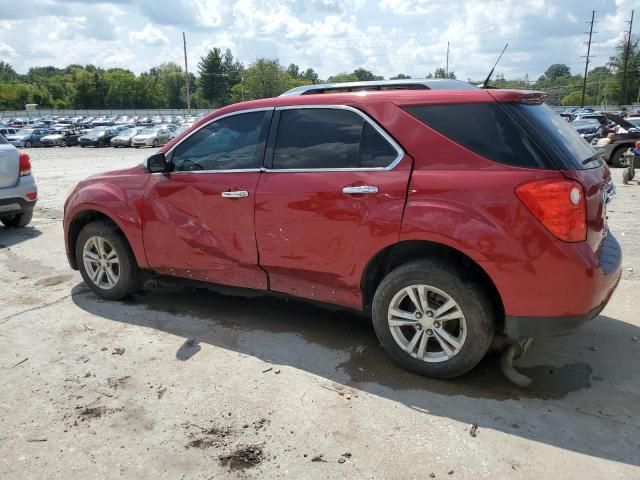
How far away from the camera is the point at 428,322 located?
3.46 m

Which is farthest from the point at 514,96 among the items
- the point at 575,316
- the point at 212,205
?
the point at 212,205

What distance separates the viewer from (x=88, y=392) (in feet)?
11.5

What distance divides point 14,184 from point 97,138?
29.3 metres

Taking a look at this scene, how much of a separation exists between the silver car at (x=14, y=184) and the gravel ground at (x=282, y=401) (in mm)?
3413

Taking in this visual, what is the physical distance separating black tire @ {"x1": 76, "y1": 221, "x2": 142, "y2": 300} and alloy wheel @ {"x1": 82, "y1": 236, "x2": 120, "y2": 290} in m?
0.04

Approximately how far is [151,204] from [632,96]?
93.3m

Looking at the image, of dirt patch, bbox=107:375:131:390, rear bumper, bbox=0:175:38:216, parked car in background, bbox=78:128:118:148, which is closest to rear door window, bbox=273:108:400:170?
dirt patch, bbox=107:375:131:390

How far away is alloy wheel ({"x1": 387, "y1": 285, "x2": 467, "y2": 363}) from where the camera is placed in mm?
3395

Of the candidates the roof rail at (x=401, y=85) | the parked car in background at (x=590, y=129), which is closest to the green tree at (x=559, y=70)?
the parked car in background at (x=590, y=129)

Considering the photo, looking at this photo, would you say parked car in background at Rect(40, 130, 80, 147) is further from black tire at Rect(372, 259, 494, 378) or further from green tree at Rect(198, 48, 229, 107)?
green tree at Rect(198, 48, 229, 107)

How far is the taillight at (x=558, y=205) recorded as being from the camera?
9.92ft

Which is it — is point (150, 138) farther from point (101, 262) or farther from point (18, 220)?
point (101, 262)

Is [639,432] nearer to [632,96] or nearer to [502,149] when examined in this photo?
[502,149]

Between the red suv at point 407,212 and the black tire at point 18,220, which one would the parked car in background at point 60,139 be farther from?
the red suv at point 407,212
